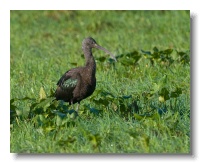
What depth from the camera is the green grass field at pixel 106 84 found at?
6719mm

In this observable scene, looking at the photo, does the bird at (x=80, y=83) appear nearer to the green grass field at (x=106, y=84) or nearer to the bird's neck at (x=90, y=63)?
the bird's neck at (x=90, y=63)

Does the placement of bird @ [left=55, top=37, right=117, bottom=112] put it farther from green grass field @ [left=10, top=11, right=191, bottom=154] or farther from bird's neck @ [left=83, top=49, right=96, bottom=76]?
green grass field @ [left=10, top=11, right=191, bottom=154]

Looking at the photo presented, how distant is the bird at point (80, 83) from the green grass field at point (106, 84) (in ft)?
0.37

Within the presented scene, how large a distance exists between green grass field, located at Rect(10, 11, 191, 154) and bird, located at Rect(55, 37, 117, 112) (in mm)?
113

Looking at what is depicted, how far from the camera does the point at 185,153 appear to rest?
6.49 metres

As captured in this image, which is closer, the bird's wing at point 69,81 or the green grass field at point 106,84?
the green grass field at point 106,84

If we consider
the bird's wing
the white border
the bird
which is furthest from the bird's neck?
the white border

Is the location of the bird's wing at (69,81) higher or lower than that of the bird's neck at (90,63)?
lower

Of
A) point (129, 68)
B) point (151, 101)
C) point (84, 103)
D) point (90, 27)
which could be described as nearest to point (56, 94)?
point (84, 103)

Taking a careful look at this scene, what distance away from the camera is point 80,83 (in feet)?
24.2

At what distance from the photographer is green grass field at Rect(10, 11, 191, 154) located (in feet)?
22.0
